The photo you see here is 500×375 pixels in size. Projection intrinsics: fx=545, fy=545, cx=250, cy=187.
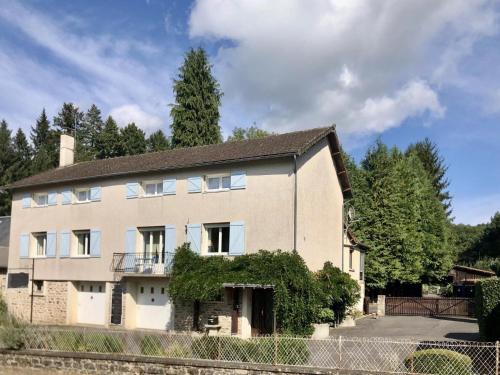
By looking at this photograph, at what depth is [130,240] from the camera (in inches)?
951

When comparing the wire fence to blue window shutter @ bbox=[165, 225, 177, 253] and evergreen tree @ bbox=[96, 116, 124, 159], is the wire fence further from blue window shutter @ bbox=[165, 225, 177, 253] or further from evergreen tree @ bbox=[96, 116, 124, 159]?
evergreen tree @ bbox=[96, 116, 124, 159]

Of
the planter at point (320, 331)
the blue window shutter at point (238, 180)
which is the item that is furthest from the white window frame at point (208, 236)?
the planter at point (320, 331)

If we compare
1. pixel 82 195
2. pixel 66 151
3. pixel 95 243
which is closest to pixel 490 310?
pixel 95 243

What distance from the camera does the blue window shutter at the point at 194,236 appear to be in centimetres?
2200

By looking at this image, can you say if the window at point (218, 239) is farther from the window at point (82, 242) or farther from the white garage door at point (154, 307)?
the window at point (82, 242)

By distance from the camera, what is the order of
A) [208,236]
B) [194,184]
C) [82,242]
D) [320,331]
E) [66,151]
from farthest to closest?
[66,151]
[82,242]
[194,184]
[208,236]
[320,331]

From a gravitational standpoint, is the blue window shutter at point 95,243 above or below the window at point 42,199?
below

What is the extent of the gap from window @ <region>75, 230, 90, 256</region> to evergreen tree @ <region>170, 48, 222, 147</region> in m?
18.4

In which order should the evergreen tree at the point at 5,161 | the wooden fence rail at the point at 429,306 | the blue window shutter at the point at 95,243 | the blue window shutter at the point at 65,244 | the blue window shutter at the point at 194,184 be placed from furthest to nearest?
1. the evergreen tree at the point at 5,161
2. the wooden fence rail at the point at 429,306
3. the blue window shutter at the point at 65,244
4. the blue window shutter at the point at 95,243
5. the blue window shutter at the point at 194,184

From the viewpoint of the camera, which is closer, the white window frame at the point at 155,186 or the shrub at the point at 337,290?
the shrub at the point at 337,290

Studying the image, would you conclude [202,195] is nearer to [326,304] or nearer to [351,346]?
[326,304]

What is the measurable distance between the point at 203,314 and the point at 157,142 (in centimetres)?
3437

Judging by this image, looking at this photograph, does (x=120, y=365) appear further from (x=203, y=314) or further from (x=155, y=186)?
(x=155, y=186)

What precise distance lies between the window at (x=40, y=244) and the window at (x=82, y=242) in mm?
2441
